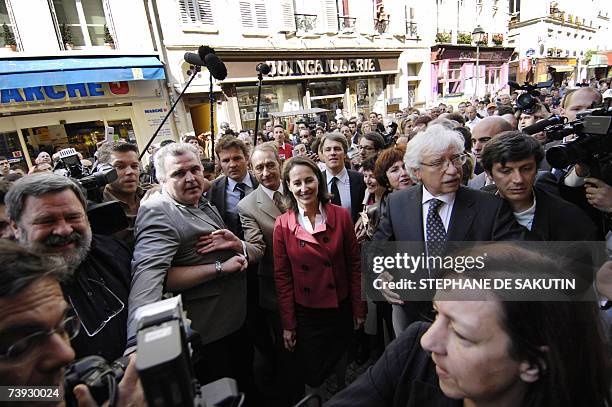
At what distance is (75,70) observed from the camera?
28.3 feet

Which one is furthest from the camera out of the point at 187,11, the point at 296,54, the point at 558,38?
the point at 558,38

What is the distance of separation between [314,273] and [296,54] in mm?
13301

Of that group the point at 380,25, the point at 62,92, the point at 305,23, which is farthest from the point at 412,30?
the point at 62,92

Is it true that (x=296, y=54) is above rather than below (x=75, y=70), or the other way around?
above

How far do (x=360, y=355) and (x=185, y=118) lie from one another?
10.2m

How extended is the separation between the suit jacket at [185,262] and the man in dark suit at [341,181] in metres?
1.41

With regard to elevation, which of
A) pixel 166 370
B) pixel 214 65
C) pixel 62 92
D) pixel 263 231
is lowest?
pixel 263 231

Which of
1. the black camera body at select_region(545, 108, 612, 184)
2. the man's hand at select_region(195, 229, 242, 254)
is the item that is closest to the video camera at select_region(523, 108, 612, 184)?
the black camera body at select_region(545, 108, 612, 184)

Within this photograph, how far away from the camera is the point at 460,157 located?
199 cm

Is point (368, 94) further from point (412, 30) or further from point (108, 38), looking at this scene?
point (108, 38)

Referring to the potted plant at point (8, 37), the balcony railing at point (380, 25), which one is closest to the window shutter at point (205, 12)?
the potted plant at point (8, 37)

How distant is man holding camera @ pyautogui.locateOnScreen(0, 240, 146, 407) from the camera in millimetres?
749

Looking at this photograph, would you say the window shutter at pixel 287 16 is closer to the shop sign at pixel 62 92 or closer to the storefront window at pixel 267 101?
the storefront window at pixel 267 101

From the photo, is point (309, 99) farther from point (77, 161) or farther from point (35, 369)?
point (35, 369)
